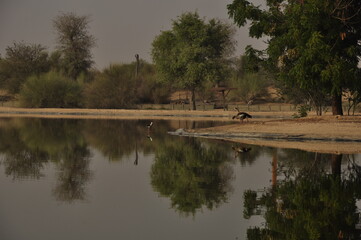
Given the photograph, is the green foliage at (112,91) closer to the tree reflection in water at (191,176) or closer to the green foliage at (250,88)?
the green foliage at (250,88)

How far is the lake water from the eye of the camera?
1193 cm

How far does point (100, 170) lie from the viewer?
2055 cm

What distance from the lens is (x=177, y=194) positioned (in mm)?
15734

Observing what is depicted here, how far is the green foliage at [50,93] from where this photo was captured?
76.6 meters

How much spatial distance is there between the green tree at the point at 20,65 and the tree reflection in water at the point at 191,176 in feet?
227

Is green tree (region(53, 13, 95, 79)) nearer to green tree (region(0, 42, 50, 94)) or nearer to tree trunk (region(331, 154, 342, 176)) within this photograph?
green tree (region(0, 42, 50, 94))

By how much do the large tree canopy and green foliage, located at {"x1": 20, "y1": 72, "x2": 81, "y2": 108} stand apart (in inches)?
1635

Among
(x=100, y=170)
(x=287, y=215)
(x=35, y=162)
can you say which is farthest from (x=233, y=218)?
(x=35, y=162)

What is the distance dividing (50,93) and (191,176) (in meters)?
59.6

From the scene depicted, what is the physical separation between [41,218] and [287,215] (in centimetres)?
456

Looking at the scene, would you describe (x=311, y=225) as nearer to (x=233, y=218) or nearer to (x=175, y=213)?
(x=233, y=218)

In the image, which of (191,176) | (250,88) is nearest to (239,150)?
(191,176)

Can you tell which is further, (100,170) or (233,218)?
(100,170)

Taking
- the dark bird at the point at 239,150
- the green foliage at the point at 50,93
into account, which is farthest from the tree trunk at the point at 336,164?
the green foliage at the point at 50,93
